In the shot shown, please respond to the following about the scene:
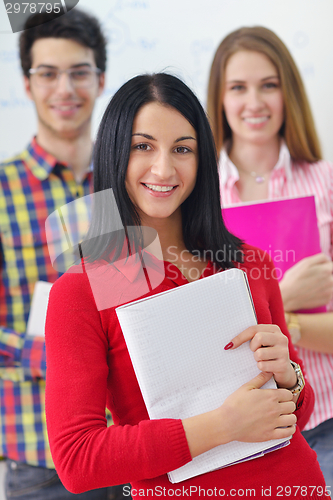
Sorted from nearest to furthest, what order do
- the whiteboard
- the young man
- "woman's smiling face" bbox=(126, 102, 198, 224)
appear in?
"woman's smiling face" bbox=(126, 102, 198, 224) < the young man < the whiteboard

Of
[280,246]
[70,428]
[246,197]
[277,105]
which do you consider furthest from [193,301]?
[277,105]

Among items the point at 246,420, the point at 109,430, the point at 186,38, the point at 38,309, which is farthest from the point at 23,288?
the point at 186,38

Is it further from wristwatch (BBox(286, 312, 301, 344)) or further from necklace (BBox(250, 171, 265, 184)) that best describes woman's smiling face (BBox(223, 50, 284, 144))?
wristwatch (BBox(286, 312, 301, 344))

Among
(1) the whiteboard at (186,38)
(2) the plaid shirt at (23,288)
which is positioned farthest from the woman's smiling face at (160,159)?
(1) the whiteboard at (186,38)

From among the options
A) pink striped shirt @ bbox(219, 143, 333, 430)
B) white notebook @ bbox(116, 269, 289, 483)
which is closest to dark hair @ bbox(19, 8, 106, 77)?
pink striped shirt @ bbox(219, 143, 333, 430)

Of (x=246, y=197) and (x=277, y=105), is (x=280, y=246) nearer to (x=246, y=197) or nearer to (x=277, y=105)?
(x=246, y=197)

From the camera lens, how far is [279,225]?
1.18m

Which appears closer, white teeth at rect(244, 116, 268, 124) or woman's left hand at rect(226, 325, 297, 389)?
woman's left hand at rect(226, 325, 297, 389)

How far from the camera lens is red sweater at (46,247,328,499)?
2.10 ft

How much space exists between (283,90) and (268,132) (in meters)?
0.14

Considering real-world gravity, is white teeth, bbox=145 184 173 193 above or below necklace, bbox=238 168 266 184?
above

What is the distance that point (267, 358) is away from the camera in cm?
72

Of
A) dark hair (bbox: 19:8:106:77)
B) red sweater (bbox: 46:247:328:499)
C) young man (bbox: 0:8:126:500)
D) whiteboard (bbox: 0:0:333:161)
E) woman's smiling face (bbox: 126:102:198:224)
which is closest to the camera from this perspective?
red sweater (bbox: 46:247:328:499)

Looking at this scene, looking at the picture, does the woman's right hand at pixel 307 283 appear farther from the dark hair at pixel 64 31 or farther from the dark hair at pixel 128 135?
the dark hair at pixel 64 31
